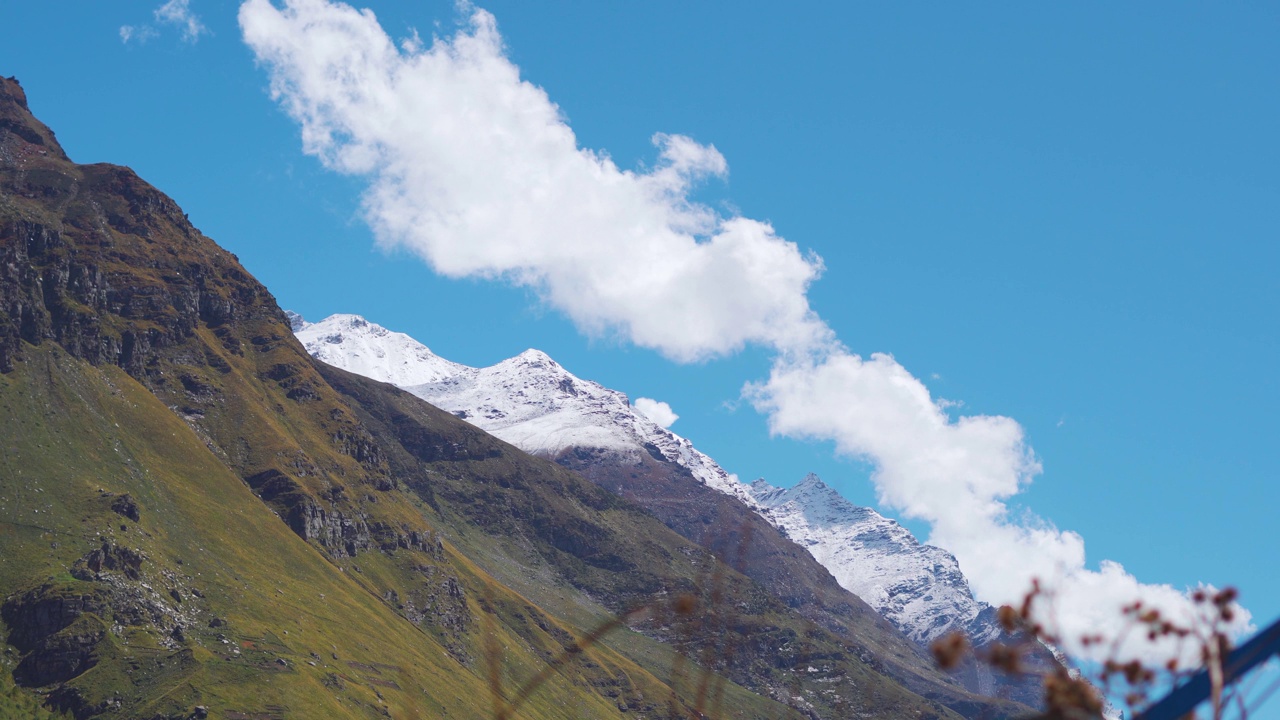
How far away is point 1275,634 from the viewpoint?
8.70 m

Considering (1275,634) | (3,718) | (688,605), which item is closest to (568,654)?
(688,605)

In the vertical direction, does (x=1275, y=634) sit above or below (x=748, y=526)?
above

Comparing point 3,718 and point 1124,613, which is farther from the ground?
point 1124,613

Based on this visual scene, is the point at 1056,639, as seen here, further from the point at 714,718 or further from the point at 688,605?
the point at 714,718

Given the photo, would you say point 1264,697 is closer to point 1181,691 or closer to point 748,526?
point 1181,691

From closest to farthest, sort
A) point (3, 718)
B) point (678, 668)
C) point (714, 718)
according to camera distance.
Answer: point (678, 668)
point (714, 718)
point (3, 718)

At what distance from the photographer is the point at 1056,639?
795 cm

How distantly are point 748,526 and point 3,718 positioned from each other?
735ft

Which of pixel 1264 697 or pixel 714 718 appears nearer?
pixel 1264 697

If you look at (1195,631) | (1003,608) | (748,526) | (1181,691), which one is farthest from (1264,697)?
(748,526)

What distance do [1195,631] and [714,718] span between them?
533 cm


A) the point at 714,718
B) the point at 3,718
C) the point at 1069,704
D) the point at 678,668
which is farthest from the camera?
the point at 3,718

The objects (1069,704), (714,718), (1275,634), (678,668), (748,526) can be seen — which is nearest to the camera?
(1069,704)

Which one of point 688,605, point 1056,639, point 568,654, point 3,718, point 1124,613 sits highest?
point 1124,613
